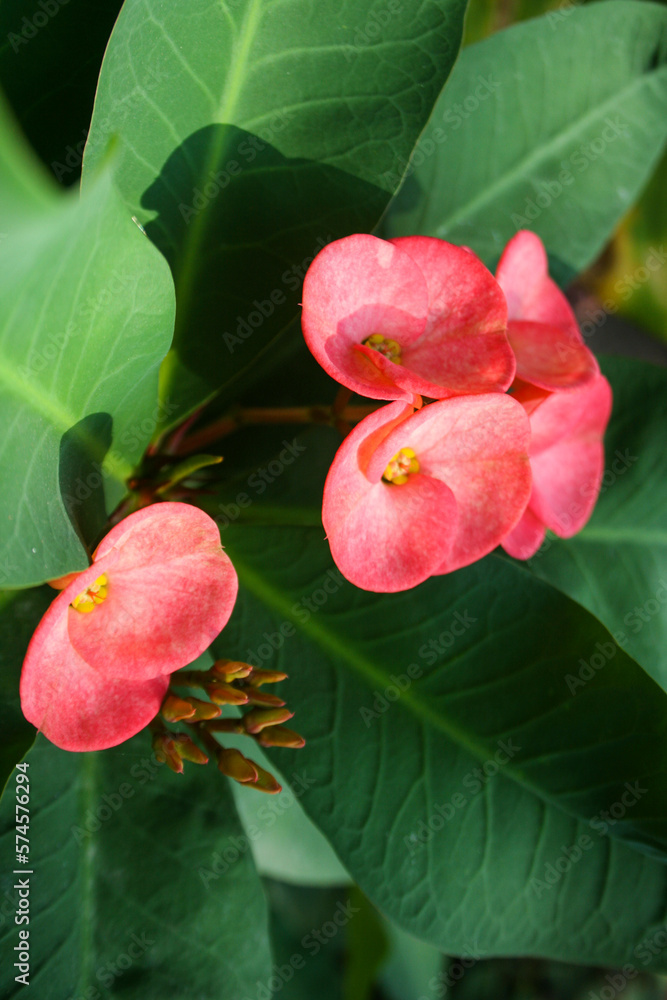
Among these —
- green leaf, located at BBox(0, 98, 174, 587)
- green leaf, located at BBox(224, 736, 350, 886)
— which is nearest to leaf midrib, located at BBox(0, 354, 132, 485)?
green leaf, located at BBox(0, 98, 174, 587)

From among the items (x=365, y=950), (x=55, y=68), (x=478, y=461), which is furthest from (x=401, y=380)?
(x=365, y=950)

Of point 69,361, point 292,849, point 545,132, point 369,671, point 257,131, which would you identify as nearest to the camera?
point 69,361

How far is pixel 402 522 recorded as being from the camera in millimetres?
768

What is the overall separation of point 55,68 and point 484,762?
90 cm

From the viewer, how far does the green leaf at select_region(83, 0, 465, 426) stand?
754 mm

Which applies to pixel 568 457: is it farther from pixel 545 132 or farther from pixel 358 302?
pixel 545 132

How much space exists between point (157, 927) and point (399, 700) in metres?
0.38

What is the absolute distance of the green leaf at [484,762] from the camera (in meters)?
0.89

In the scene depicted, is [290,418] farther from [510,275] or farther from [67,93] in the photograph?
[67,93]

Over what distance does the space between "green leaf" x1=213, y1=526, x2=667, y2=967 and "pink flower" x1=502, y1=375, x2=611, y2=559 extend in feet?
0.20

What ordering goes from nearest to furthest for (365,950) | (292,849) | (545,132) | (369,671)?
(369,671) → (545,132) → (292,849) → (365,950)

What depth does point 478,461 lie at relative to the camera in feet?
2.57

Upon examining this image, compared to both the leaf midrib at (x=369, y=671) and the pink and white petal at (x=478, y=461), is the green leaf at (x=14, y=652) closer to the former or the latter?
the leaf midrib at (x=369, y=671)

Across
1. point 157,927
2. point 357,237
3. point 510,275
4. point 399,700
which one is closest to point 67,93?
point 357,237
